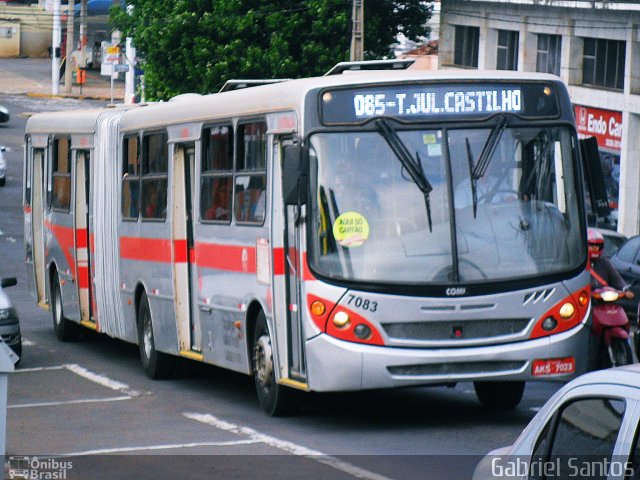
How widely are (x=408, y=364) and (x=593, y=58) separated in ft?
74.6

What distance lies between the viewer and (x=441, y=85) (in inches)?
487

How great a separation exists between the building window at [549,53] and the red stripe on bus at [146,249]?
18.7 m

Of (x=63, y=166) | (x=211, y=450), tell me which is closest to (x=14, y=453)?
(x=211, y=450)

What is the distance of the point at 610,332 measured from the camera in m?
13.8

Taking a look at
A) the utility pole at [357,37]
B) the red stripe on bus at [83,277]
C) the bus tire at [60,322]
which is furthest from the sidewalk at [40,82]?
the red stripe on bus at [83,277]

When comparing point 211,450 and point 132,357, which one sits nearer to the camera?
point 211,450

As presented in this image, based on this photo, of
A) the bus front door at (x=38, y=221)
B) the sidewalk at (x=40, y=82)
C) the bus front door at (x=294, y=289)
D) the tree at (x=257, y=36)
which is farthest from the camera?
the sidewalk at (x=40, y=82)

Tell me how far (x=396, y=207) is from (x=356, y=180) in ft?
1.23

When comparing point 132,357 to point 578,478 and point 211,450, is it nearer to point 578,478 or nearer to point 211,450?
point 211,450

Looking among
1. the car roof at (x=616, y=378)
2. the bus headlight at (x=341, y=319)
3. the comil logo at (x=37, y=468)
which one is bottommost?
the comil logo at (x=37, y=468)

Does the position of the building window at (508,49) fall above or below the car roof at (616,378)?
above

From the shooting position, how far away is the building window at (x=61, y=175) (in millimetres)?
20641

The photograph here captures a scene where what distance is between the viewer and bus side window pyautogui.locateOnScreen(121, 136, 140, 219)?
56.9 feet

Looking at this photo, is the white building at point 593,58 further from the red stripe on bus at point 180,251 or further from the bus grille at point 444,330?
the bus grille at point 444,330
